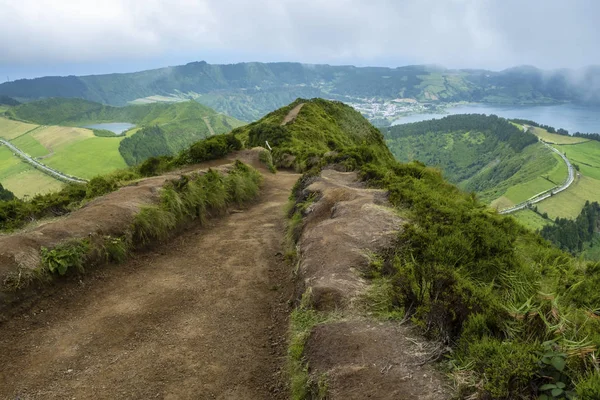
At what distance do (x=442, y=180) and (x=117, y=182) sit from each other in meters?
13.0

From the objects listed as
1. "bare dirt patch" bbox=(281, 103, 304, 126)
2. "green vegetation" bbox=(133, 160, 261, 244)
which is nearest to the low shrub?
"green vegetation" bbox=(133, 160, 261, 244)

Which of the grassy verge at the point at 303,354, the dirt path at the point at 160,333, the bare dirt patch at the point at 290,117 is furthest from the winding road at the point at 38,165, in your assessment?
the grassy verge at the point at 303,354

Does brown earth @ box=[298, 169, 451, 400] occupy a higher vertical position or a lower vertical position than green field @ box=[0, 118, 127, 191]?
higher

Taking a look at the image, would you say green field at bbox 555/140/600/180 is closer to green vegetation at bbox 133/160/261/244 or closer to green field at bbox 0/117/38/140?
green vegetation at bbox 133/160/261/244

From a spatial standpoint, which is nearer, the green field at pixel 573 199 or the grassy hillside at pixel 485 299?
the grassy hillside at pixel 485 299

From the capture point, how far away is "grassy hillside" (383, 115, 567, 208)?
12200 cm

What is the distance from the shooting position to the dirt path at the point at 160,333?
6.46 meters

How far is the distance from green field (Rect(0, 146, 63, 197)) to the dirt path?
4207 inches

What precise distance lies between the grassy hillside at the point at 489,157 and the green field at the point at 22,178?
124 metres

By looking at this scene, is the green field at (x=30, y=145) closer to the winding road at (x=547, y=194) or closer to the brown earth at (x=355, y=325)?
the winding road at (x=547, y=194)

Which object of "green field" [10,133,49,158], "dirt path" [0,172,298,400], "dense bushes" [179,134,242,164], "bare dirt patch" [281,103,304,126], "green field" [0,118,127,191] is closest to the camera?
"dirt path" [0,172,298,400]

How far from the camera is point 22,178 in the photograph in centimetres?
11469

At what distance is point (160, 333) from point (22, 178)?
13629 centimetres

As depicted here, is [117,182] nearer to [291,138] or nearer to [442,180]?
[442,180]
